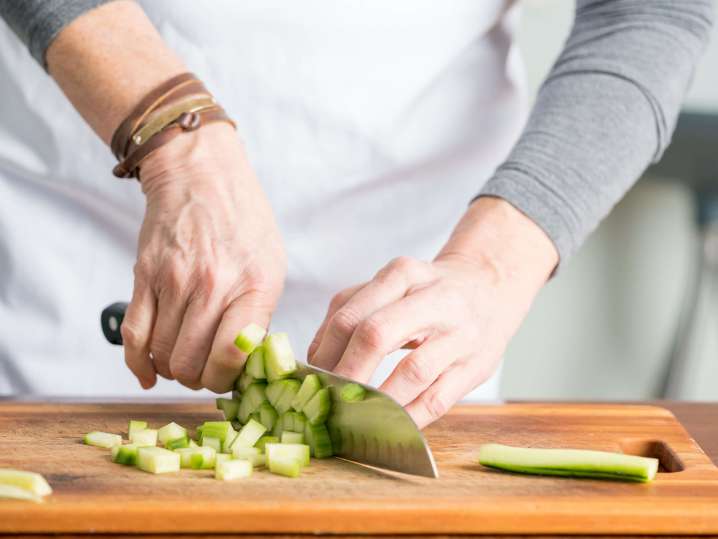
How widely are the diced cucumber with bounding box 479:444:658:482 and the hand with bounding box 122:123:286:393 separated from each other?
11.5 inches

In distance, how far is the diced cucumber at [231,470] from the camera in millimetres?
1093

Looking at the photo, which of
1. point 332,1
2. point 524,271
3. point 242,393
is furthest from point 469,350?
point 332,1

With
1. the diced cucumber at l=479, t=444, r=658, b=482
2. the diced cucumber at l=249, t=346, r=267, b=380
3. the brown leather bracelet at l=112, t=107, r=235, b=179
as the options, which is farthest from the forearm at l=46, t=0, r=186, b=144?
the diced cucumber at l=479, t=444, r=658, b=482

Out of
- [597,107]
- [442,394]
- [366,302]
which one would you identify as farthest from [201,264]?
[597,107]

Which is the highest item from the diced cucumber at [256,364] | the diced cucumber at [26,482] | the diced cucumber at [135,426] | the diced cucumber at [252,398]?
the diced cucumber at [256,364]

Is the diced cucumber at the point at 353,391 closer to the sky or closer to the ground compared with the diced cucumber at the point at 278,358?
closer to the ground

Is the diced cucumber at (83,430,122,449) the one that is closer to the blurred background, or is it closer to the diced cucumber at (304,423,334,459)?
the diced cucumber at (304,423,334,459)

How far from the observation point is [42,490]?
40.6 inches

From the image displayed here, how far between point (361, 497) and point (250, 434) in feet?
0.66

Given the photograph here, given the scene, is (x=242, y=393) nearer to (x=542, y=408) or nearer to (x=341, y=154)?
(x=542, y=408)

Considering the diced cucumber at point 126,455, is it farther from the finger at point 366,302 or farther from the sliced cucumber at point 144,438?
the finger at point 366,302

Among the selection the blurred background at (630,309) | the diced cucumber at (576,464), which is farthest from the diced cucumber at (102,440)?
the blurred background at (630,309)

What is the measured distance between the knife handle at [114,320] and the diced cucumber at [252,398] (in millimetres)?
182

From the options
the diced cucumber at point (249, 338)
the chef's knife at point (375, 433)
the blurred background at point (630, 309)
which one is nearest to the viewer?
the chef's knife at point (375, 433)
